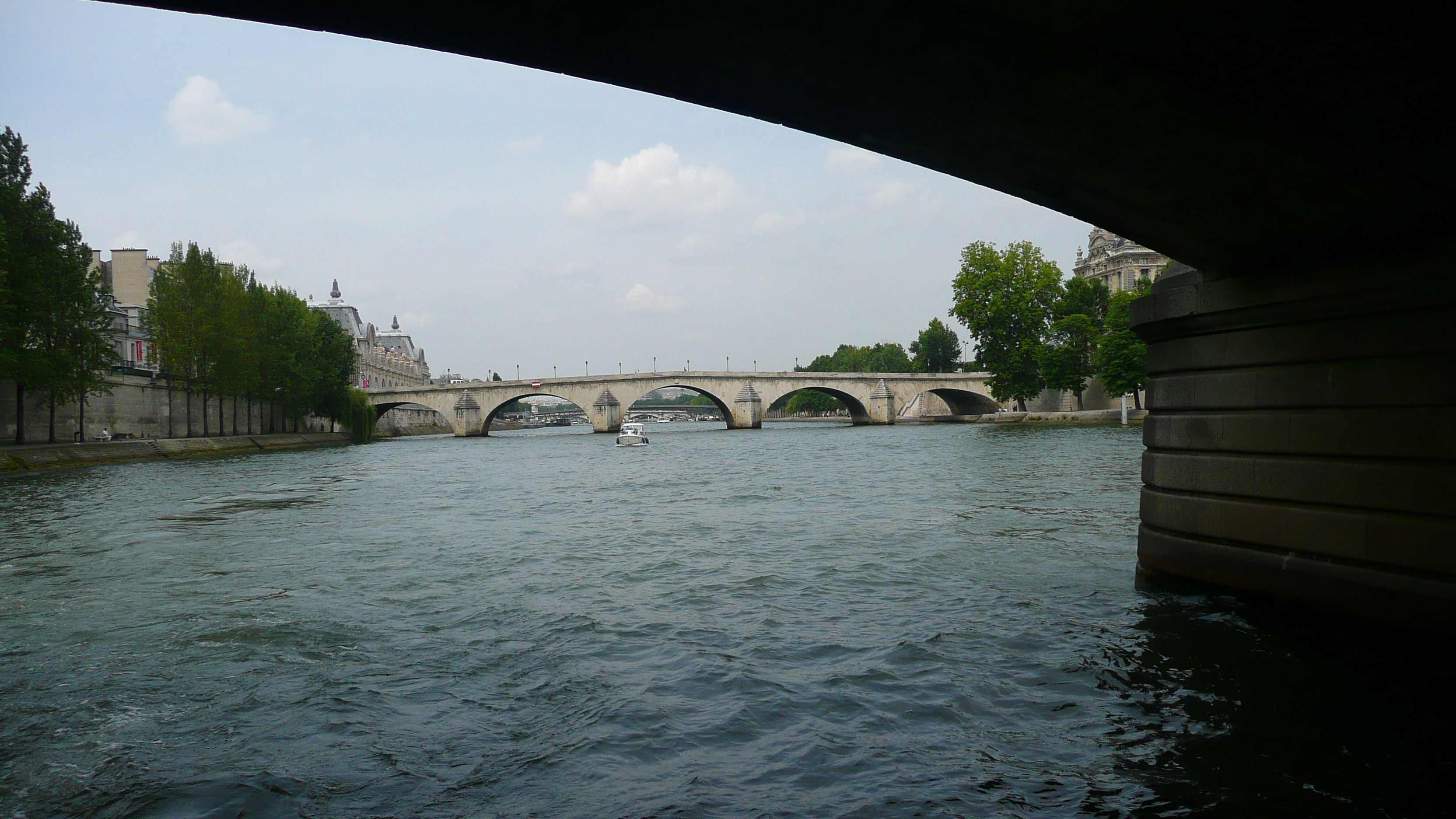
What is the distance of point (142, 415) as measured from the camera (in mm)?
45844

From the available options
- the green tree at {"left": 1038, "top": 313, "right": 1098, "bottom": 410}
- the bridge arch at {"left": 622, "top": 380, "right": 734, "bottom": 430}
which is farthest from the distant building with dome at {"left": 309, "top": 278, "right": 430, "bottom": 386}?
the green tree at {"left": 1038, "top": 313, "right": 1098, "bottom": 410}

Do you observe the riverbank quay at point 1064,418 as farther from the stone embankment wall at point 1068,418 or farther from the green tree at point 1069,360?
the green tree at point 1069,360

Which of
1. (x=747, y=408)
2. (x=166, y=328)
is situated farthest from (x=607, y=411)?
(x=166, y=328)

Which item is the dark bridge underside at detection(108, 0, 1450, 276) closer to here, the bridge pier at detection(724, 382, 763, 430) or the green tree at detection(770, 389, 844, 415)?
the bridge pier at detection(724, 382, 763, 430)

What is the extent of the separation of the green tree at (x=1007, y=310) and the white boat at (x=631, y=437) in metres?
26.4

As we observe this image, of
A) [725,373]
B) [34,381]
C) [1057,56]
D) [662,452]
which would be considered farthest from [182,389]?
[1057,56]

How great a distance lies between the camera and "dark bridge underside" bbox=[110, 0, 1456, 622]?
3799 mm

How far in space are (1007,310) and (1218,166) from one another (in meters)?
60.6

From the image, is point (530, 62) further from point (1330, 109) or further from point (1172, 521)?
point (1172, 521)

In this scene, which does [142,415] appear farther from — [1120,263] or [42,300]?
[1120,263]

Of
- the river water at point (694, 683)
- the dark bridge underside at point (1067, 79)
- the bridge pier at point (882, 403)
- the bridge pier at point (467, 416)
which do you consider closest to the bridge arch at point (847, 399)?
the bridge pier at point (882, 403)

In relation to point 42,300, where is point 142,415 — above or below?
below

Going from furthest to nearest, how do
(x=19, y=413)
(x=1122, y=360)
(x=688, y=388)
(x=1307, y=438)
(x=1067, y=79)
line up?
(x=688, y=388) < (x=1122, y=360) < (x=19, y=413) < (x=1307, y=438) < (x=1067, y=79)

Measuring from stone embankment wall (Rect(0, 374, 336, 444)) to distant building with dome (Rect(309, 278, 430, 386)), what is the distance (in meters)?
24.4
